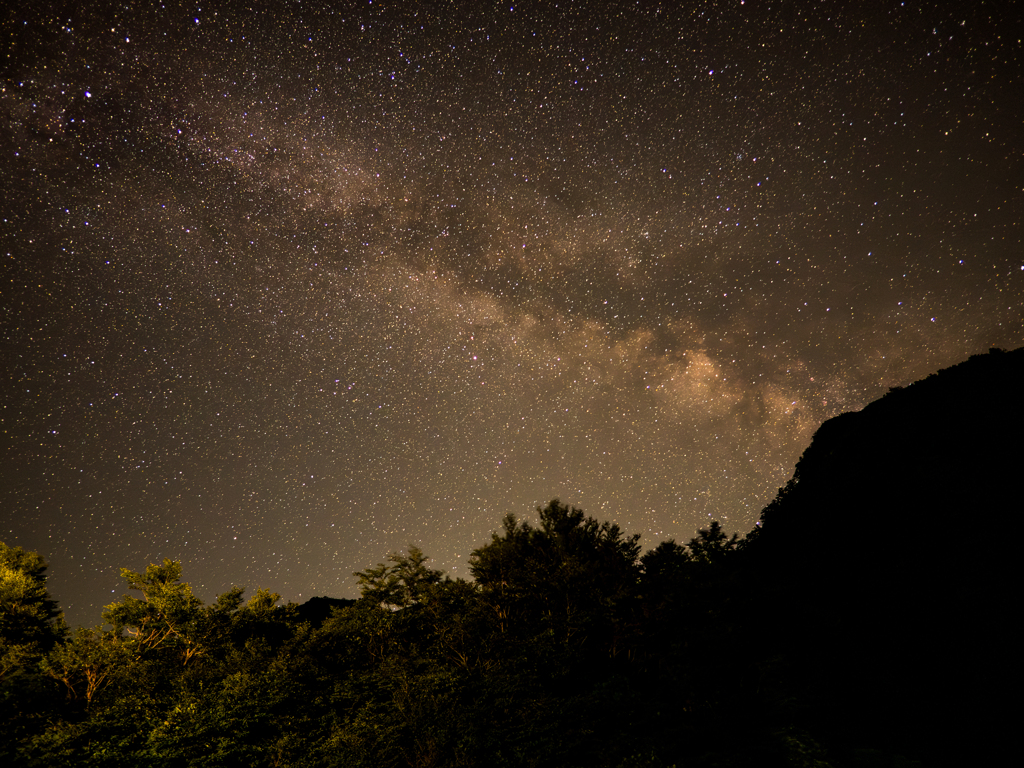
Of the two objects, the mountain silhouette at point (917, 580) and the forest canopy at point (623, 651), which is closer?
the forest canopy at point (623, 651)

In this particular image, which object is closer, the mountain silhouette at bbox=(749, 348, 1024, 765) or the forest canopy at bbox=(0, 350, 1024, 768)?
the forest canopy at bbox=(0, 350, 1024, 768)

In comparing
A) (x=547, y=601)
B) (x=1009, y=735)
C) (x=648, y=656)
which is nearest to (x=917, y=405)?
(x=1009, y=735)

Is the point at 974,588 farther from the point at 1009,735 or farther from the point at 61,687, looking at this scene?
the point at 61,687

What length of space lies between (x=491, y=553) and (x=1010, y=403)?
916 inches

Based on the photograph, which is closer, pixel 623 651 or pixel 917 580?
pixel 917 580

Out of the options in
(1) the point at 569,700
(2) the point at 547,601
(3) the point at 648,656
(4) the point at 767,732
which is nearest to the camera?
(4) the point at 767,732

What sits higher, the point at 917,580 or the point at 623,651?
the point at 917,580

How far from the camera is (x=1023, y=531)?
13383 mm

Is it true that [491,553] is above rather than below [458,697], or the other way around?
above

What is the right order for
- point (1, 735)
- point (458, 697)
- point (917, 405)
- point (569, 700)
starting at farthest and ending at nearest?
point (917, 405), point (458, 697), point (569, 700), point (1, 735)

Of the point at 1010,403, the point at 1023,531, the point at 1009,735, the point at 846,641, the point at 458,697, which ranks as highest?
the point at 1010,403

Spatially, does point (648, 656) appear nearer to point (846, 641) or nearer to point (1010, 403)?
point (846, 641)

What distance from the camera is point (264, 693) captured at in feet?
43.3

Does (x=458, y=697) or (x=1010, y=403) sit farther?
(x=1010, y=403)
